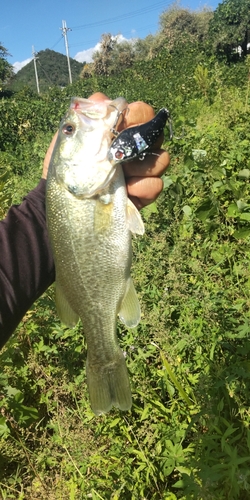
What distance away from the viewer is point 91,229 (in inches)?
58.7

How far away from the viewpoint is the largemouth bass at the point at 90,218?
4.89 ft

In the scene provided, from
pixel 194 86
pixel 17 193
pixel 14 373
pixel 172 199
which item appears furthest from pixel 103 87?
pixel 14 373

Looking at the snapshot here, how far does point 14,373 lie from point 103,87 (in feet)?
92.3

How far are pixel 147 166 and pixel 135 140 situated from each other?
7.5 inches

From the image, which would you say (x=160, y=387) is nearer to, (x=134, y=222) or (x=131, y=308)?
(x=131, y=308)

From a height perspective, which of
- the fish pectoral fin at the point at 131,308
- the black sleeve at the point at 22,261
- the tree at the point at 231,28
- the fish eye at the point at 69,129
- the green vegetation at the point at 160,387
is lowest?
the green vegetation at the point at 160,387

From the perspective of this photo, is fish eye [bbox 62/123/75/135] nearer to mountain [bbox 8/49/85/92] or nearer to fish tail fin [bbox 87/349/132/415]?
fish tail fin [bbox 87/349/132/415]

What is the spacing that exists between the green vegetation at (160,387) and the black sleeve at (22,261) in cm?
76

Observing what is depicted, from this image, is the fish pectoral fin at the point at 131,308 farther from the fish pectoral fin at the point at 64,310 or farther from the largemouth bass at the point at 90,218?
the fish pectoral fin at the point at 64,310

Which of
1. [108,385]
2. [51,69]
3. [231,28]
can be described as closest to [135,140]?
[108,385]

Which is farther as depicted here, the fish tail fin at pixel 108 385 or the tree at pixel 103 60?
the tree at pixel 103 60

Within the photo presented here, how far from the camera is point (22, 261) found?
171 cm

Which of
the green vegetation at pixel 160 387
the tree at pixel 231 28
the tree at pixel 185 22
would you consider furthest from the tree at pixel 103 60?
the green vegetation at pixel 160 387

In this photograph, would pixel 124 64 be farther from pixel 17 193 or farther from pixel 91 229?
pixel 91 229
